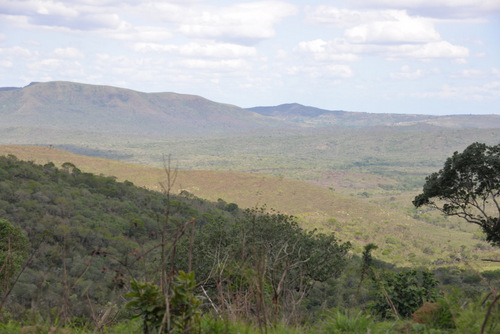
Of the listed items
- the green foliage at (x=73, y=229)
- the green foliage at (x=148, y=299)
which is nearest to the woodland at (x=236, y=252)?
the green foliage at (x=148, y=299)

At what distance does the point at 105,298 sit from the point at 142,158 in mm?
139468

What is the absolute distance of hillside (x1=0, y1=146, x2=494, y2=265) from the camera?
46.8 m

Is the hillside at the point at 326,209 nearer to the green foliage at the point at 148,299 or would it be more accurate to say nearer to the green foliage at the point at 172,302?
the green foliage at the point at 172,302

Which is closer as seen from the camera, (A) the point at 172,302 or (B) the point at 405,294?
(A) the point at 172,302

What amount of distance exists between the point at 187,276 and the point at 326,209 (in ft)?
195

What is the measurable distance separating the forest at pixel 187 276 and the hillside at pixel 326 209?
1315cm

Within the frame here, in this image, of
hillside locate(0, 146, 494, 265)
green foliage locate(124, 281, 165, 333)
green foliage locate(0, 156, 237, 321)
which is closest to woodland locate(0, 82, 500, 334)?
green foliage locate(124, 281, 165, 333)

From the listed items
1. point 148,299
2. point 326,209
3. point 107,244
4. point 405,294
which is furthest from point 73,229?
point 326,209

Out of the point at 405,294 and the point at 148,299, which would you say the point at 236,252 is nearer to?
the point at 405,294

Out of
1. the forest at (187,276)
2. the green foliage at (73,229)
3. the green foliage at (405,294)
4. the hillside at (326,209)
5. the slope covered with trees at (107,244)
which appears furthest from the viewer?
the hillside at (326,209)

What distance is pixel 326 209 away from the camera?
6144 cm

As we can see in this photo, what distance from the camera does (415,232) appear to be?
56.6 m

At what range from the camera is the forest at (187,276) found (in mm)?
3387

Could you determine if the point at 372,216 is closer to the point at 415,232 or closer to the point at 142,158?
the point at 415,232
